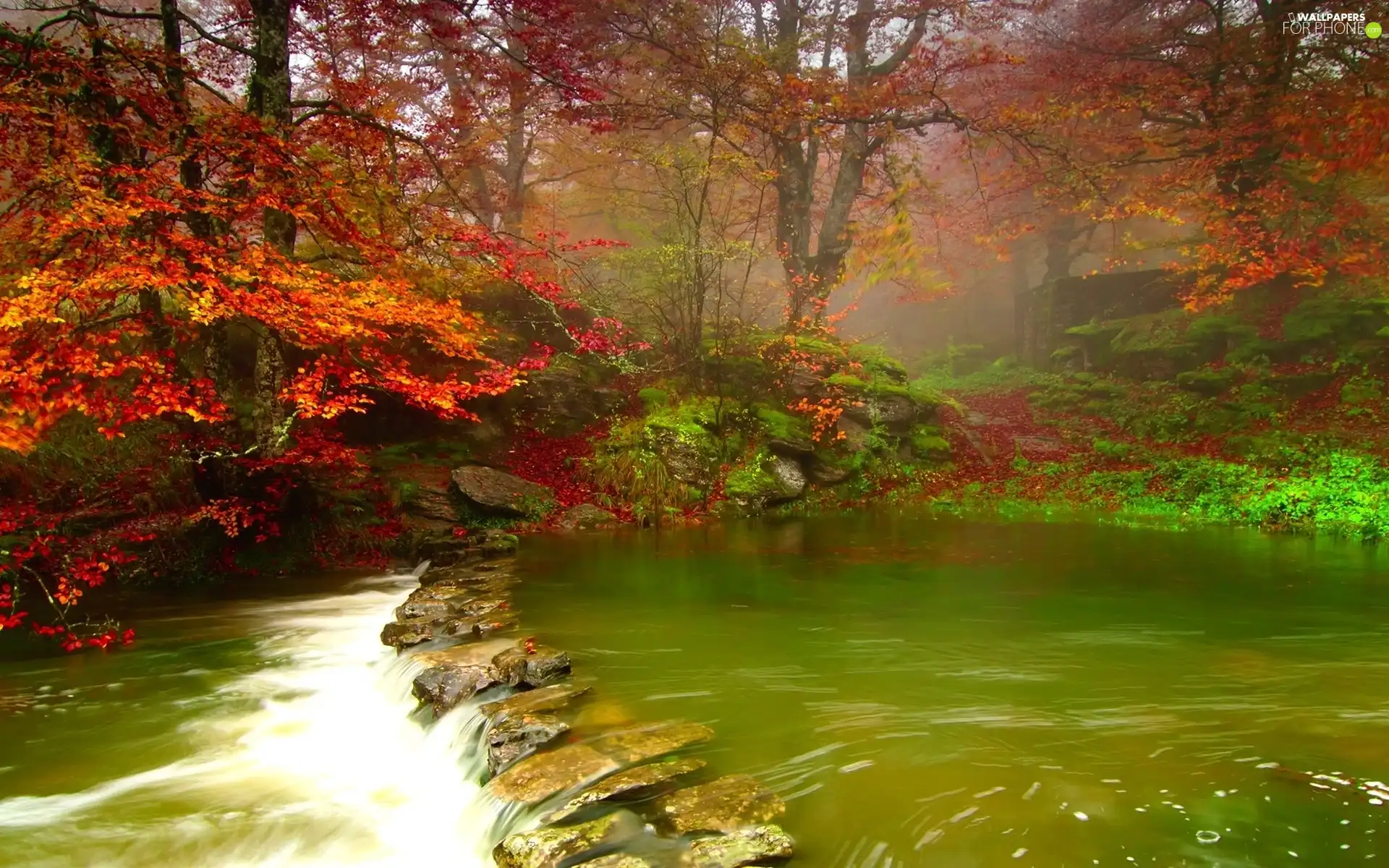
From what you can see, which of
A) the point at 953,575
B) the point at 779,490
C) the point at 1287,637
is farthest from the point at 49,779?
the point at 779,490

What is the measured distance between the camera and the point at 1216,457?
13648 millimetres

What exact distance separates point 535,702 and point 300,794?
4.78 feet

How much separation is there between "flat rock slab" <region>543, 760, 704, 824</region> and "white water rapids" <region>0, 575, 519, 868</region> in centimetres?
51

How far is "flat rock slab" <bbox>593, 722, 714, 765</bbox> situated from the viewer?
4078 millimetres

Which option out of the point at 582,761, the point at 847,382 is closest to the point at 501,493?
the point at 847,382

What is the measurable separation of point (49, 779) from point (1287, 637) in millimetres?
8676

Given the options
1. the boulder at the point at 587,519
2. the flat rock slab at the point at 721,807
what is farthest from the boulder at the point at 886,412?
the flat rock slab at the point at 721,807

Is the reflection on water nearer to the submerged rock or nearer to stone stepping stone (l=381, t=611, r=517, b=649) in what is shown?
stone stepping stone (l=381, t=611, r=517, b=649)

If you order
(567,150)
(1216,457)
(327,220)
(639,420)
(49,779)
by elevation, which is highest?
(567,150)

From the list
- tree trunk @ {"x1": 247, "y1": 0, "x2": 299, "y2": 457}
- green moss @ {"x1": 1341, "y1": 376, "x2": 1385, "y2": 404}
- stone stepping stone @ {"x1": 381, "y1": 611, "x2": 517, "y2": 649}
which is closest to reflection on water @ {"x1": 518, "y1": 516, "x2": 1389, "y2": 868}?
stone stepping stone @ {"x1": 381, "y1": 611, "x2": 517, "y2": 649}

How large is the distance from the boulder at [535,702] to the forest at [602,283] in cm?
378

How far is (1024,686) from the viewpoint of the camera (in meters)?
5.00

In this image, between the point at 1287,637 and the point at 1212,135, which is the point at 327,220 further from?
the point at 1212,135

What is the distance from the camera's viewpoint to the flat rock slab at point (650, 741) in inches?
161
